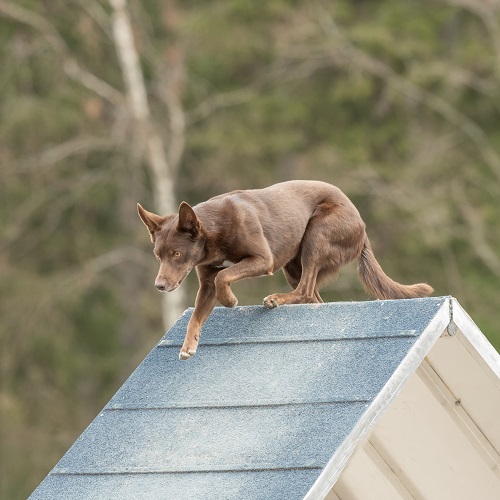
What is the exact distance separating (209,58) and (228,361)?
597 inches

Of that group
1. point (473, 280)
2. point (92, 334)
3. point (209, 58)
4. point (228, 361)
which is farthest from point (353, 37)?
point (228, 361)

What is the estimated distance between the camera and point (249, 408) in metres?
5.11

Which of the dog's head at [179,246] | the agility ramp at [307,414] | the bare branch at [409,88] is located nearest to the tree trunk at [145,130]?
the bare branch at [409,88]

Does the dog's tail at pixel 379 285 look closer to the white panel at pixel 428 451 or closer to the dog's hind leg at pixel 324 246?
the dog's hind leg at pixel 324 246

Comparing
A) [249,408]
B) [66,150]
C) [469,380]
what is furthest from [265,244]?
[66,150]

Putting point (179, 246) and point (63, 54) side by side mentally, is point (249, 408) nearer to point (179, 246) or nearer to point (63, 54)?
point (179, 246)

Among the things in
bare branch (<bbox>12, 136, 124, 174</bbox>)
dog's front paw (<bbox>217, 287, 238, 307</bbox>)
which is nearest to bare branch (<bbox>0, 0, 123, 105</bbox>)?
bare branch (<bbox>12, 136, 124, 174</bbox>)

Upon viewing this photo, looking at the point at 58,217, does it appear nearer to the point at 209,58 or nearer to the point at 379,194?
the point at 209,58

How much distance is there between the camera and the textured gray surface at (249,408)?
4730 mm

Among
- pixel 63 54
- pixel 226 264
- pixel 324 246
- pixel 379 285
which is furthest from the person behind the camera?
pixel 63 54

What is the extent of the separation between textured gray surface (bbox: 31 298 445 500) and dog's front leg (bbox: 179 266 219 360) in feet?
0.14

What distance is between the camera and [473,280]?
64.0 ft

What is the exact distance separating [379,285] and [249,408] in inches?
53.8

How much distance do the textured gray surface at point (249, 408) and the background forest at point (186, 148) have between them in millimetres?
12745
